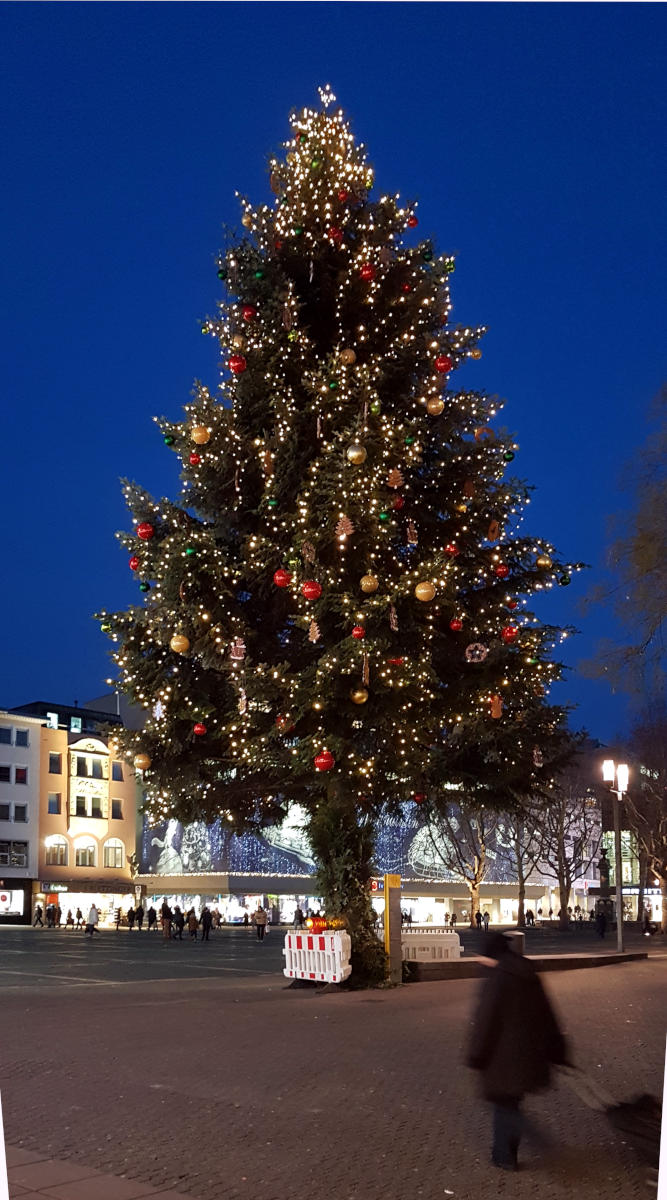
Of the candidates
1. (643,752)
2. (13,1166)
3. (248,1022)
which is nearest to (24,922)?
(643,752)

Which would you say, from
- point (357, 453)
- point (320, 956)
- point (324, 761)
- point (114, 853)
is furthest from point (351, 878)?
point (114, 853)

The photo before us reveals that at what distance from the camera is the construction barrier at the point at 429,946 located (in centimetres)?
2180

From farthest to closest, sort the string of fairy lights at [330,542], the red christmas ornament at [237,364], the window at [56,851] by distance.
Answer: the window at [56,851] < the red christmas ornament at [237,364] < the string of fairy lights at [330,542]

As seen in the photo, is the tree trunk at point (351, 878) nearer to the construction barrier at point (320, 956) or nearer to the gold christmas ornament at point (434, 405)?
the construction barrier at point (320, 956)

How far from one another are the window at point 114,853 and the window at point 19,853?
7098 mm

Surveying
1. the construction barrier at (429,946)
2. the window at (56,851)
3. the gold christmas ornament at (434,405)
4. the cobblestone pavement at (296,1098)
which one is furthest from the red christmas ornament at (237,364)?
the window at (56,851)

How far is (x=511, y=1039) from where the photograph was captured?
20.9 feet

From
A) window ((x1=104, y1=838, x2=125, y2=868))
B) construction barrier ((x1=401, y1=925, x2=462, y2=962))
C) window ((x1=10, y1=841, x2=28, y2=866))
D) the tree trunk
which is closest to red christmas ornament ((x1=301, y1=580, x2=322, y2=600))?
the tree trunk

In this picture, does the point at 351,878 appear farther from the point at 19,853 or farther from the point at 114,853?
the point at 114,853

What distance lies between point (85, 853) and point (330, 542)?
65.0m

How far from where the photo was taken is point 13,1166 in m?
6.67

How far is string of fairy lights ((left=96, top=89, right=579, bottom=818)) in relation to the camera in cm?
1848

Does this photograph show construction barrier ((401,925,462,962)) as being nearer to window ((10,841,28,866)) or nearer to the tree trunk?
the tree trunk

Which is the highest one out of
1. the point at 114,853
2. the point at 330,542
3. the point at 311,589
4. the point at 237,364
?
the point at 237,364
